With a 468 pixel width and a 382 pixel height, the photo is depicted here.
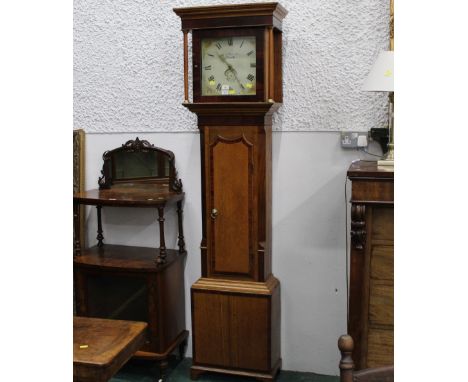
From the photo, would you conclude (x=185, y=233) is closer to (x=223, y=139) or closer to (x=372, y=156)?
(x=223, y=139)

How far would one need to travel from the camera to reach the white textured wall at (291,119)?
3.05m

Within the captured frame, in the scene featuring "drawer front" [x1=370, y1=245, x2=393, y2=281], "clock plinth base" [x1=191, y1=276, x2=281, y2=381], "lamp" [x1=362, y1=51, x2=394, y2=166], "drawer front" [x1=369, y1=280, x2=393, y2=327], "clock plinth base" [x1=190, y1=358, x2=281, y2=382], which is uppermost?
"lamp" [x1=362, y1=51, x2=394, y2=166]

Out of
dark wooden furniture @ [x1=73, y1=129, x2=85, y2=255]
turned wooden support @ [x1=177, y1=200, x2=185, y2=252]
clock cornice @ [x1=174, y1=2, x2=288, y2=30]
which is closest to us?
clock cornice @ [x1=174, y1=2, x2=288, y2=30]

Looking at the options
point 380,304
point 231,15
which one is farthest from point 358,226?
point 231,15

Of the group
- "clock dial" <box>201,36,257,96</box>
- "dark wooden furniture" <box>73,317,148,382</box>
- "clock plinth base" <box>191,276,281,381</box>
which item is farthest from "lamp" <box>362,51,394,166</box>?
"dark wooden furniture" <box>73,317,148,382</box>

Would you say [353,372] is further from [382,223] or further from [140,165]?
[140,165]

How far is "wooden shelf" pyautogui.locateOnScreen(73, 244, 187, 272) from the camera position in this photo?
312 cm

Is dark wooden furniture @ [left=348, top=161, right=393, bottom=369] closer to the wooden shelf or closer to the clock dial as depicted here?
the clock dial

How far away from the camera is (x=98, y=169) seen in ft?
11.5

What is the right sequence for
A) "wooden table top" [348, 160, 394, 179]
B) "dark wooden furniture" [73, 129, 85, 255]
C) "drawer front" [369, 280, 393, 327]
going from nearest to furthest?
1. "wooden table top" [348, 160, 394, 179]
2. "drawer front" [369, 280, 393, 327]
3. "dark wooden furniture" [73, 129, 85, 255]

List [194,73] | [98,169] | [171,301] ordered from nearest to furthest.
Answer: [194,73]
[171,301]
[98,169]

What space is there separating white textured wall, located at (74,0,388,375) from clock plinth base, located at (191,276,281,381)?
0.26 metres
